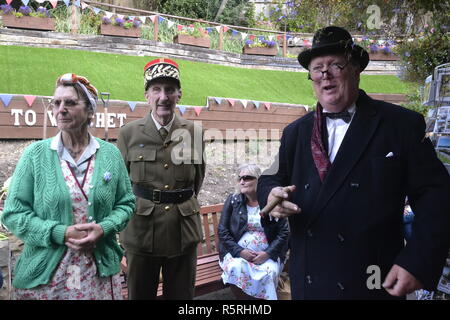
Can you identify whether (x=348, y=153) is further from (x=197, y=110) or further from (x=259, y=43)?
(x=259, y=43)

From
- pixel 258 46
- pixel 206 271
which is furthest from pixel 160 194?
pixel 258 46

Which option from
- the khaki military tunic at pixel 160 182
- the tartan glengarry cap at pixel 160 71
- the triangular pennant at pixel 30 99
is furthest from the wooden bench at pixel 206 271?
the triangular pennant at pixel 30 99

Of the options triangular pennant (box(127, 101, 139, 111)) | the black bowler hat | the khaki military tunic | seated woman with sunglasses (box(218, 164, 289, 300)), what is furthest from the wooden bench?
triangular pennant (box(127, 101, 139, 111))

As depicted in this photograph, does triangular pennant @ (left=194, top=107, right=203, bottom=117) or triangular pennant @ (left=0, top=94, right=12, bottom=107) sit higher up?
triangular pennant @ (left=194, top=107, right=203, bottom=117)

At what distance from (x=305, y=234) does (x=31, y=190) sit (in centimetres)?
132

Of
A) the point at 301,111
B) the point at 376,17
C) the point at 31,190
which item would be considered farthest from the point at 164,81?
the point at 301,111

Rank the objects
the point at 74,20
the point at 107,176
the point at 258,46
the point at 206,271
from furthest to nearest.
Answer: the point at 258,46 < the point at 74,20 < the point at 206,271 < the point at 107,176

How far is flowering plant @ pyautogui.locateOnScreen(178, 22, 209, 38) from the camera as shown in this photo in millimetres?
13388

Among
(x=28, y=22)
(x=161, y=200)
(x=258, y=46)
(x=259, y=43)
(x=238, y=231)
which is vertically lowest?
(x=238, y=231)

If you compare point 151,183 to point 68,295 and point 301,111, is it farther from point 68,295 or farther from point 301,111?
point 301,111

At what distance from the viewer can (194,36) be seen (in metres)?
13.4

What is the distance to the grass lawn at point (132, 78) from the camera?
8766 millimetres

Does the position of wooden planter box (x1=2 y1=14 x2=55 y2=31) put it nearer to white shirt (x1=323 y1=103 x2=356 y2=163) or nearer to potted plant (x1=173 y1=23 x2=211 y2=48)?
potted plant (x1=173 y1=23 x2=211 y2=48)

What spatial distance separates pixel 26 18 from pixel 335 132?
11447 millimetres
